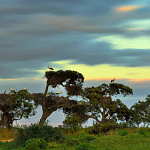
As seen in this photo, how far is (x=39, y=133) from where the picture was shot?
100 ft

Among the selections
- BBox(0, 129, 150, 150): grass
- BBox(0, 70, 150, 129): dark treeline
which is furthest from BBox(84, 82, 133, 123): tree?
BBox(0, 129, 150, 150): grass

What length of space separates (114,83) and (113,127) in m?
7.37

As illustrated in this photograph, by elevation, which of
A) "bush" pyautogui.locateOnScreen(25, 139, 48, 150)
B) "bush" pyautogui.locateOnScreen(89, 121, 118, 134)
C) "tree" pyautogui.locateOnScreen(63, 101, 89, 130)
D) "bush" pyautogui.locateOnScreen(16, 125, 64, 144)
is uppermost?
"tree" pyautogui.locateOnScreen(63, 101, 89, 130)

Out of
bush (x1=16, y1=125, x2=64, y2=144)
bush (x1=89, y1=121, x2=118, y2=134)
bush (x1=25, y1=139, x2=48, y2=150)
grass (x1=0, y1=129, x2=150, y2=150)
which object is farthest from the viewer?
bush (x1=89, y1=121, x2=118, y2=134)

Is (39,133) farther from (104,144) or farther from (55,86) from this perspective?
(55,86)

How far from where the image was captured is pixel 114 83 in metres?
58.1

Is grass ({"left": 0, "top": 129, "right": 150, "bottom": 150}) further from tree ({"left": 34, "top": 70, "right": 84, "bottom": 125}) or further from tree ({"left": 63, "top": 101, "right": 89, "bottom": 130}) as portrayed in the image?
tree ({"left": 34, "top": 70, "right": 84, "bottom": 125})

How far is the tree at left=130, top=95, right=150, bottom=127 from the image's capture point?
57.1m

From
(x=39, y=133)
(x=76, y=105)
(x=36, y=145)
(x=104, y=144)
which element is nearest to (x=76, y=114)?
(x=76, y=105)

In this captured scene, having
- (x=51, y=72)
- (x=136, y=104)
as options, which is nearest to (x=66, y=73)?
(x=51, y=72)

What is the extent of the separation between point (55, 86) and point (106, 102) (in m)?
6.73

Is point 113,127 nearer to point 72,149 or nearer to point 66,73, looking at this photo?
point 66,73

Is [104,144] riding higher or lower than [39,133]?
lower

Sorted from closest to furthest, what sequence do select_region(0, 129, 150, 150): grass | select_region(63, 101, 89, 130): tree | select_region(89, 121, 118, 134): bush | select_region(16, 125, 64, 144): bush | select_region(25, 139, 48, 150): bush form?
select_region(0, 129, 150, 150): grass → select_region(25, 139, 48, 150): bush → select_region(16, 125, 64, 144): bush → select_region(89, 121, 118, 134): bush → select_region(63, 101, 89, 130): tree
